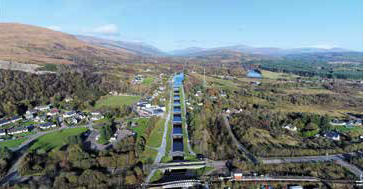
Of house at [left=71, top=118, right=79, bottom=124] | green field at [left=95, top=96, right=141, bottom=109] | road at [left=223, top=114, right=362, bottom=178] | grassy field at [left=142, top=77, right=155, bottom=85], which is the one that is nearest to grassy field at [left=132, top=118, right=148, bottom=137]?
house at [left=71, top=118, right=79, bottom=124]

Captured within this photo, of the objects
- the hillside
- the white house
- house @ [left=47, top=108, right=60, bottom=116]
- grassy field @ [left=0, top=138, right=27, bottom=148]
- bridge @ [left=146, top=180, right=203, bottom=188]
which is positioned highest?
the hillside

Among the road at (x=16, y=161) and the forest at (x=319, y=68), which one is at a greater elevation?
the forest at (x=319, y=68)

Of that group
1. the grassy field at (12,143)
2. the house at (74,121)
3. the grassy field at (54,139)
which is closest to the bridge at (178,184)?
the grassy field at (54,139)

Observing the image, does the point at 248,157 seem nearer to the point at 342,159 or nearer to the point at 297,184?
the point at 297,184

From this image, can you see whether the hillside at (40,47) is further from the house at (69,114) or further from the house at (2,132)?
the house at (2,132)

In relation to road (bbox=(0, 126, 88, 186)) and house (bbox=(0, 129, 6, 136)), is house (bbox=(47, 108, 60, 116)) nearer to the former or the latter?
house (bbox=(0, 129, 6, 136))

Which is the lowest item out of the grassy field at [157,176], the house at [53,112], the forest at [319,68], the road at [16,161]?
the grassy field at [157,176]

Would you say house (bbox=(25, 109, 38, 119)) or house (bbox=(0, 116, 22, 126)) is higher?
house (bbox=(25, 109, 38, 119))

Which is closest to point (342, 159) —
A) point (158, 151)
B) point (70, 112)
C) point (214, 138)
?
point (214, 138)
